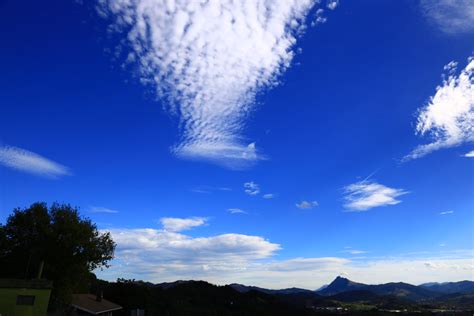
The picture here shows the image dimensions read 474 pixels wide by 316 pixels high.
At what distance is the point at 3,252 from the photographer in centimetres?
4278

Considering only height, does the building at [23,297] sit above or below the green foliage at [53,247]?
below

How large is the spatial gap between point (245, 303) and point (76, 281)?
411ft

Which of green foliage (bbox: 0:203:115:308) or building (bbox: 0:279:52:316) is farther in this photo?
green foliage (bbox: 0:203:115:308)

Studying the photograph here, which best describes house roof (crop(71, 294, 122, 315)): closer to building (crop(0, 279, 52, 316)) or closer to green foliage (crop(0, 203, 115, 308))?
green foliage (crop(0, 203, 115, 308))

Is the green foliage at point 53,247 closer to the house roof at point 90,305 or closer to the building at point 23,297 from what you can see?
the house roof at point 90,305

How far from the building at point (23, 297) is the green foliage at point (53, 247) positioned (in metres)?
11.7

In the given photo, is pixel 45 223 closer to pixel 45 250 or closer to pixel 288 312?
pixel 45 250

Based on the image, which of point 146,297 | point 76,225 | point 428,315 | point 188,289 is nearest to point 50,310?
point 76,225

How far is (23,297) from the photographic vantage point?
1137 inches

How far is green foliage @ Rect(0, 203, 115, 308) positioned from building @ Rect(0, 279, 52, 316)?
1174 centimetres

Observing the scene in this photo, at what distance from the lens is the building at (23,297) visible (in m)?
28.1

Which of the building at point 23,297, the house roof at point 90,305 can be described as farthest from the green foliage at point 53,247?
the building at point 23,297

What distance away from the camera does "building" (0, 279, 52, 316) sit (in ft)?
92.4

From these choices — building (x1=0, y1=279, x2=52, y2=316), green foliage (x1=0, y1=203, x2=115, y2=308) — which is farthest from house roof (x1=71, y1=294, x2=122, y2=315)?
building (x1=0, y1=279, x2=52, y2=316)
